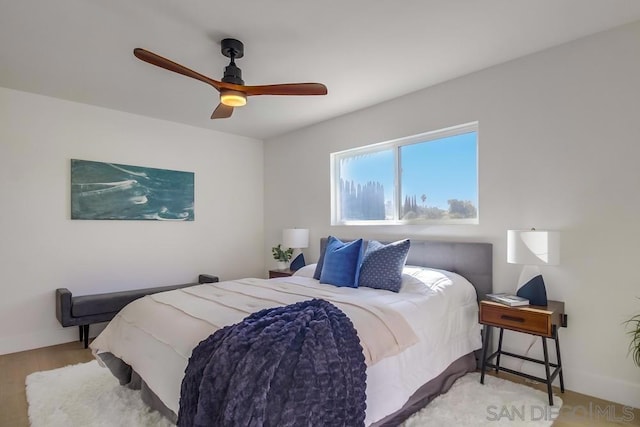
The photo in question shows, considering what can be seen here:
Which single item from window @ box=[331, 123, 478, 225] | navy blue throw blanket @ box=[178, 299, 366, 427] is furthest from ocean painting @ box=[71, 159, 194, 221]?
navy blue throw blanket @ box=[178, 299, 366, 427]

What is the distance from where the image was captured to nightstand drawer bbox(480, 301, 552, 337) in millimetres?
2305

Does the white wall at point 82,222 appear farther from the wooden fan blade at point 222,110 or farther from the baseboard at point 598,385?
the baseboard at point 598,385

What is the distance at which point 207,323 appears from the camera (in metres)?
1.90

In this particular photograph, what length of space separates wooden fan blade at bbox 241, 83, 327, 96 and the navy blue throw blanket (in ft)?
5.16

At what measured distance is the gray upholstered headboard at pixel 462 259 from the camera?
115 inches

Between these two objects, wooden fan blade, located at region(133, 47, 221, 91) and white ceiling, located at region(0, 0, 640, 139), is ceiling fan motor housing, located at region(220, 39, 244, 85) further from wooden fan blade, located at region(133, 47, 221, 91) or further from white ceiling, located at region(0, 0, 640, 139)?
wooden fan blade, located at region(133, 47, 221, 91)

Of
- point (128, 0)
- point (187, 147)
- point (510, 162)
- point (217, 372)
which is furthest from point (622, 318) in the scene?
point (187, 147)

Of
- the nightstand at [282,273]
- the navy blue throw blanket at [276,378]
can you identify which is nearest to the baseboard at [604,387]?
the navy blue throw blanket at [276,378]

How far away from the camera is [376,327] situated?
6.44 ft

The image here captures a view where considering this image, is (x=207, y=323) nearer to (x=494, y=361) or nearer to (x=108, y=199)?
(x=494, y=361)

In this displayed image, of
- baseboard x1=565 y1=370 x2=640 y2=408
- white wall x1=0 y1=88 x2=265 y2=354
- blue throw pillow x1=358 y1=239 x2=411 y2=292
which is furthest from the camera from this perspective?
white wall x1=0 y1=88 x2=265 y2=354

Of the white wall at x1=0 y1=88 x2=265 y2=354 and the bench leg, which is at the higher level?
the white wall at x1=0 y1=88 x2=265 y2=354

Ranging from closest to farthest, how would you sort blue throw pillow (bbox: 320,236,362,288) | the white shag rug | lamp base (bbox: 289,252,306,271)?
the white shag rug < blue throw pillow (bbox: 320,236,362,288) < lamp base (bbox: 289,252,306,271)

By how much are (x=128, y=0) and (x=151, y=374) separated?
2216 millimetres
